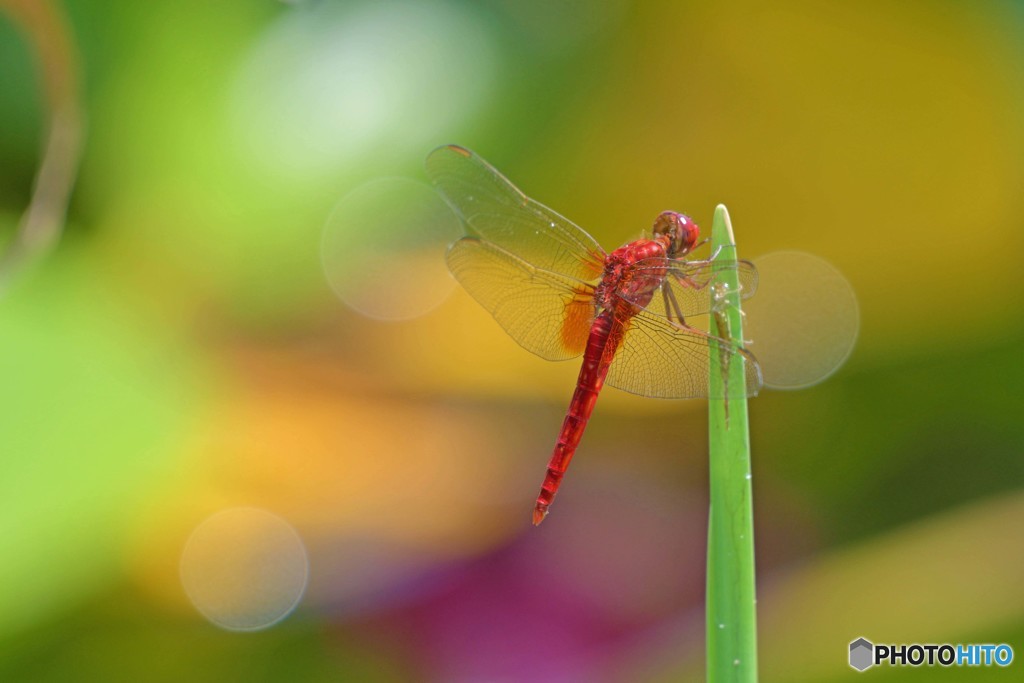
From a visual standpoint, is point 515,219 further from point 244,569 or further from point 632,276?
point 244,569

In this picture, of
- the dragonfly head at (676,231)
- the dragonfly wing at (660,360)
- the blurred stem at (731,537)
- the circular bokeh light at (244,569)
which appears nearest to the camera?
the blurred stem at (731,537)

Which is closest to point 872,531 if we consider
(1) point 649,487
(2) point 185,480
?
(1) point 649,487

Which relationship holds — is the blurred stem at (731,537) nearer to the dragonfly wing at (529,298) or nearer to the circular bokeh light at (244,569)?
the dragonfly wing at (529,298)

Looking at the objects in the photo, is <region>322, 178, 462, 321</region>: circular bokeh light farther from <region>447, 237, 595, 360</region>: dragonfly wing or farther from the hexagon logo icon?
the hexagon logo icon

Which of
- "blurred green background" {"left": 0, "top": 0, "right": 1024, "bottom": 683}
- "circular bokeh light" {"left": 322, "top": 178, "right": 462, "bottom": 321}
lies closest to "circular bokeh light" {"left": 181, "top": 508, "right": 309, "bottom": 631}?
"blurred green background" {"left": 0, "top": 0, "right": 1024, "bottom": 683}

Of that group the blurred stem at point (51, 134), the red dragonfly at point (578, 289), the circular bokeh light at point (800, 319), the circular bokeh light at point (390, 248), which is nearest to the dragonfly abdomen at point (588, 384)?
the red dragonfly at point (578, 289)

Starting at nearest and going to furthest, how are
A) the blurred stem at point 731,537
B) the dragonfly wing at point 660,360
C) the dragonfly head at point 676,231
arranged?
the blurred stem at point 731,537 → the dragonfly wing at point 660,360 → the dragonfly head at point 676,231

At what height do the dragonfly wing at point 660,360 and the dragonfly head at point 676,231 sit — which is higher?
the dragonfly head at point 676,231
